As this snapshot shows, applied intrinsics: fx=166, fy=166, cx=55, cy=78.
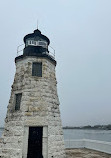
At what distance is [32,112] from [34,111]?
12 centimetres

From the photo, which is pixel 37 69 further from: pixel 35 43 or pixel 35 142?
pixel 35 142

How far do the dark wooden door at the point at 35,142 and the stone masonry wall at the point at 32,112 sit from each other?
354 mm

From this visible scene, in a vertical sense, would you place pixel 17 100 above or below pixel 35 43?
below

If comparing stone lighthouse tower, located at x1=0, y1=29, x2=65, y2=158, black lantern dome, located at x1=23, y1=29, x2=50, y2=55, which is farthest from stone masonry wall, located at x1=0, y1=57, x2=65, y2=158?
black lantern dome, located at x1=23, y1=29, x2=50, y2=55

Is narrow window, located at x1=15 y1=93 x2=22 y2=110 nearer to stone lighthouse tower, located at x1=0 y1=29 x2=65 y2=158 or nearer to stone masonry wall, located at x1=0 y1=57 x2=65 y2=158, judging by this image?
stone lighthouse tower, located at x1=0 y1=29 x2=65 y2=158

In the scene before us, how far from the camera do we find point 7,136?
8.65 m

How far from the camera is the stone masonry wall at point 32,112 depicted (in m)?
8.41

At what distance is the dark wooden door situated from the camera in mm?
8461

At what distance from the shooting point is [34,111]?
8.82 meters

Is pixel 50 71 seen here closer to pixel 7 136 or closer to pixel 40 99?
pixel 40 99

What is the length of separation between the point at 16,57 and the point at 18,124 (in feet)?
14.2

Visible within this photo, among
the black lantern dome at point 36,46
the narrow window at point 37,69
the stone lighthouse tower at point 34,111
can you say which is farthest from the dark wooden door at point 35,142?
the black lantern dome at point 36,46

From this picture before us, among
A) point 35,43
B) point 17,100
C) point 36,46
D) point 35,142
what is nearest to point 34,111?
point 17,100

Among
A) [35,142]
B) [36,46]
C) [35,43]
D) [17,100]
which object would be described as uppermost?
[35,43]
